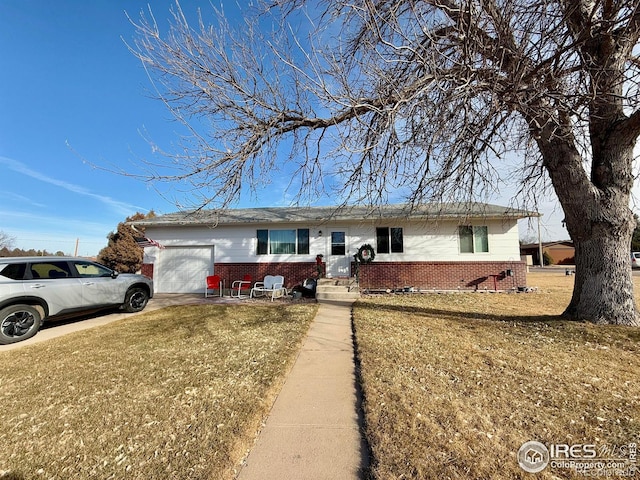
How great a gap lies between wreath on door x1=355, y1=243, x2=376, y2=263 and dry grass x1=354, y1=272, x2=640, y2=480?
5.59m

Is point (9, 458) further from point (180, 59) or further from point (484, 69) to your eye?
point (484, 69)

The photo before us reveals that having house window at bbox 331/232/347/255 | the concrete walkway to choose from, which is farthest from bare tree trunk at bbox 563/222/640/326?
house window at bbox 331/232/347/255

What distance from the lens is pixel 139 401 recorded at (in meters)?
2.99

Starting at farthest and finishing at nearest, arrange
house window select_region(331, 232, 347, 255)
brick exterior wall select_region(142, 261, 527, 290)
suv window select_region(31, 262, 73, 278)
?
house window select_region(331, 232, 347, 255) → brick exterior wall select_region(142, 261, 527, 290) → suv window select_region(31, 262, 73, 278)

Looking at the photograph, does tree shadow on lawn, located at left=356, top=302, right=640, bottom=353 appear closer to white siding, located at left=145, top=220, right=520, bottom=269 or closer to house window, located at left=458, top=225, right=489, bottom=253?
white siding, located at left=145, top=220, right=520, bottom=269

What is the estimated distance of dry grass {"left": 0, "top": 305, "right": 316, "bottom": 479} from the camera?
212 centimetres

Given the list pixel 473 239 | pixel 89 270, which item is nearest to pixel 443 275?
pixel 473 239

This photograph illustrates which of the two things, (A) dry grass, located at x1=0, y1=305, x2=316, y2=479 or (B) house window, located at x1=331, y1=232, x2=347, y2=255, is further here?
(B) house window, located at x1=331, y1=232, x2=347, y2=255

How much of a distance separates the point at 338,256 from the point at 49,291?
346 inches

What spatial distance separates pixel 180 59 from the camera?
4941 mm

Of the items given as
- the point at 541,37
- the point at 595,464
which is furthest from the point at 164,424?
the point at 541,37

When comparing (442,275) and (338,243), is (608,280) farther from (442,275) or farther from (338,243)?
(338,243)

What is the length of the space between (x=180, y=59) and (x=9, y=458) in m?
5.37

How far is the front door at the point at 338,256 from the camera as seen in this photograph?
12.1m
